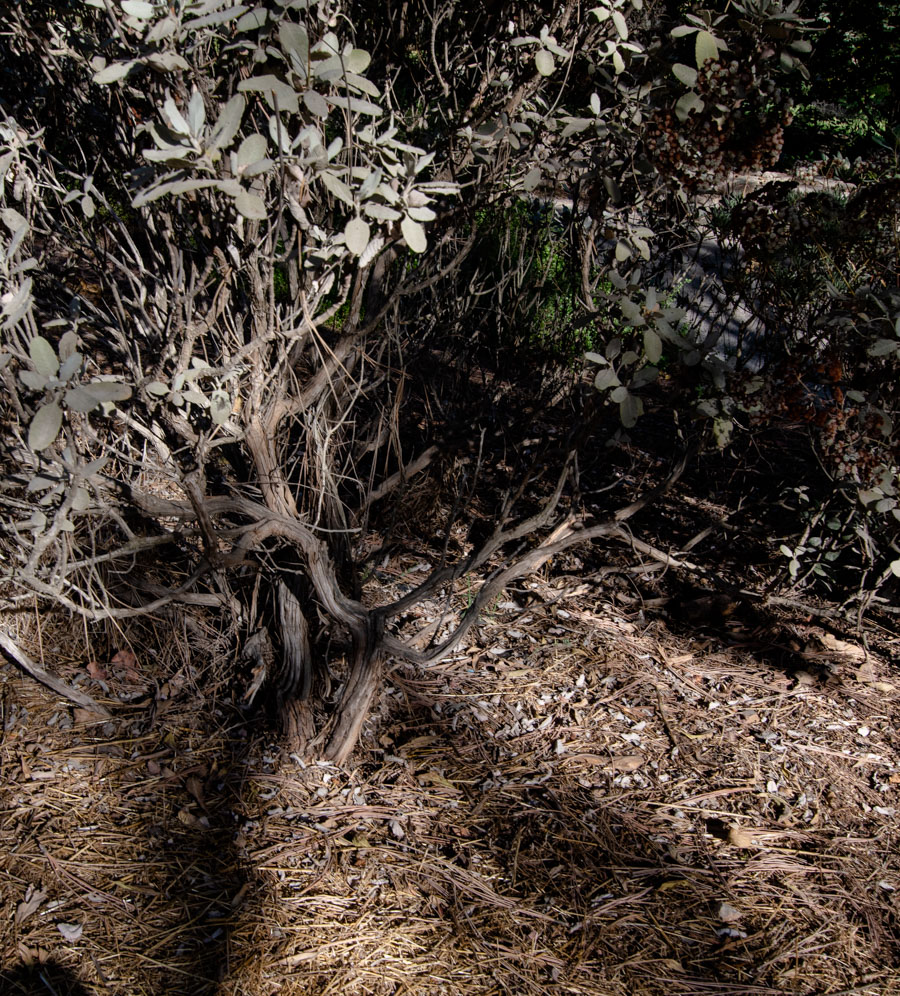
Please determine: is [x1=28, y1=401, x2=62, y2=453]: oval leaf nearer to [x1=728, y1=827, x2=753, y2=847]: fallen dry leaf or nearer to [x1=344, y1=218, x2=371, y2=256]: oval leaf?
[x1=344, y1=218, x2=371, y2=256]: oval leaf

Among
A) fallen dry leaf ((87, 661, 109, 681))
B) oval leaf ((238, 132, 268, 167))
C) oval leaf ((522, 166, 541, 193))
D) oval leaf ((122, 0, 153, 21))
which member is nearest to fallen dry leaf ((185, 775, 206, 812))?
fallen dry leaf ((87, 661, 109, 681))

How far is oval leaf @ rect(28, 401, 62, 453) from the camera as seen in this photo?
156cm

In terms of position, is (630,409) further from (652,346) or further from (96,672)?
(96,672)

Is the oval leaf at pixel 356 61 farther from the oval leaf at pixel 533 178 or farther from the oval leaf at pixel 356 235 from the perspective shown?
the oval leaf at pixel 533 178

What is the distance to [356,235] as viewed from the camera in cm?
171

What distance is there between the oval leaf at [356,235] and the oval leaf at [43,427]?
676mm

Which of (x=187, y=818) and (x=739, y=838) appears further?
(x=739, y=838)

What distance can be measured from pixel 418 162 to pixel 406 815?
1.65m

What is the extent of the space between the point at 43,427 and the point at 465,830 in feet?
4.72

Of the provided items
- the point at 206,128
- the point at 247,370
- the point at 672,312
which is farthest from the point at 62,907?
the point at 672,312

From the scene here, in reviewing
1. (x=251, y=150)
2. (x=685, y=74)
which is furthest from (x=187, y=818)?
(x=685, y=74)

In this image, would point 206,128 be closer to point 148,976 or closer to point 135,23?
point 135,23

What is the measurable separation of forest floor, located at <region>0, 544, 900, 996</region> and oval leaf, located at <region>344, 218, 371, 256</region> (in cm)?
129

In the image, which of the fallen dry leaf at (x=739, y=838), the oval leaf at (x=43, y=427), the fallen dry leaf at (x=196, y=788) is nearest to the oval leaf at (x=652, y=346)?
the fallen dry leaf at (x=739, y=838)
